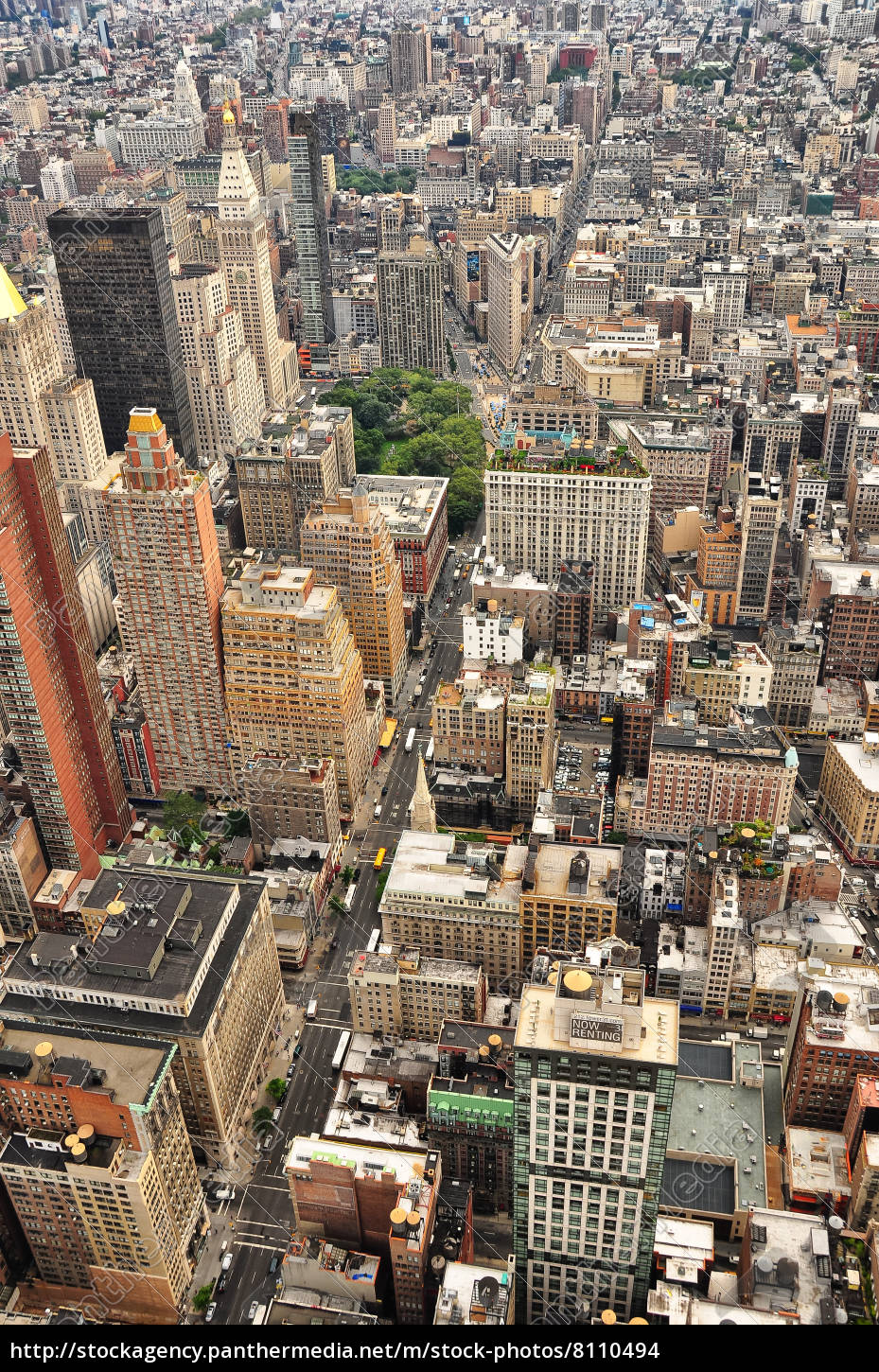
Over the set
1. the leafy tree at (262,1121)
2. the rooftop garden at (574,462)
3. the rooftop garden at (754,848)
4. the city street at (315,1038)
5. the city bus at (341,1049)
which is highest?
the rooftop garden at (574,462)

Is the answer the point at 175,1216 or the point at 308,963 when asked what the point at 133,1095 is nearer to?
the point at 175,1216

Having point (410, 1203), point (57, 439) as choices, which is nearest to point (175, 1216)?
point (410, 1203)

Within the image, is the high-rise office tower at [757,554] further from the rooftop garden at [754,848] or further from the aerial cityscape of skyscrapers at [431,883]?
the rooftop garden at [754,848]

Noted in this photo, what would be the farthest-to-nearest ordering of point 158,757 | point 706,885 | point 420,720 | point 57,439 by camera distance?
point 57,439, point 420,720, point 158,757, point 706,885

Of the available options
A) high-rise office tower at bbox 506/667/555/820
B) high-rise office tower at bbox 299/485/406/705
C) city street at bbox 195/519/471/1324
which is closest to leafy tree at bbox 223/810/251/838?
city street at bbox 195/519/471/1324

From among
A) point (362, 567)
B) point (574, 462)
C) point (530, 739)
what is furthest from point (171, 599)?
point (574, 462)

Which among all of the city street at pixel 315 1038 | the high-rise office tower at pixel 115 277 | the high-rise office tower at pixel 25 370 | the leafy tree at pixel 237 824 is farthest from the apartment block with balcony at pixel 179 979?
the high-rise office tower at pixel 115 277

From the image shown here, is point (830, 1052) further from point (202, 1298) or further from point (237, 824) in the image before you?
point (237, 824)

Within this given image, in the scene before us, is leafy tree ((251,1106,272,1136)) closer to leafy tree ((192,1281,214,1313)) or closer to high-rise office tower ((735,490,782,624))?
leafy tree ((192,1281,214,1313))
